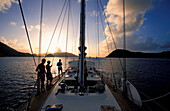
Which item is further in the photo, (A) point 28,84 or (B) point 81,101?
(A) point 28,84

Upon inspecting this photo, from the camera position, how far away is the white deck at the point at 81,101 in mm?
3157

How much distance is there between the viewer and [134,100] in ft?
11.9

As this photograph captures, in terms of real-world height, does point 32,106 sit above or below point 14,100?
above

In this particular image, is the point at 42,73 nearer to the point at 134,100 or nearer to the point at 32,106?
the point at 32,106

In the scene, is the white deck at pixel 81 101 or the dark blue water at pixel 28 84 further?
the dark blue water at pixel 28 84

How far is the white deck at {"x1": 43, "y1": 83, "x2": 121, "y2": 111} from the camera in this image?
3.16 m

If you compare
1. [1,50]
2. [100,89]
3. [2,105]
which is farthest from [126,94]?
[1,50]

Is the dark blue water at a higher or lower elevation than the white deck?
lower

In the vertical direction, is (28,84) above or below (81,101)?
below

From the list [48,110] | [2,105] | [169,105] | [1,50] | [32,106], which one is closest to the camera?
[48,110]

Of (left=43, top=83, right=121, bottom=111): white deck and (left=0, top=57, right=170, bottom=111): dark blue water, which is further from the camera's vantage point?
(left=0, top=57, right=170, bottom=111): dark blue water

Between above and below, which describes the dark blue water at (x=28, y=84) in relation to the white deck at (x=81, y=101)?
below

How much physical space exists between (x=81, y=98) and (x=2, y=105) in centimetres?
831

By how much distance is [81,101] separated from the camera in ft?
11.6
